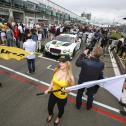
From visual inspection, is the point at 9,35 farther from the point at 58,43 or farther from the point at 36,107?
the point at 36,107

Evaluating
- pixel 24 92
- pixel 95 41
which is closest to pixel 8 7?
pixel 95 41

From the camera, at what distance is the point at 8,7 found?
1548 inches

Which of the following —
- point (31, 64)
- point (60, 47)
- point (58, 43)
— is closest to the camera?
point (31, 64)

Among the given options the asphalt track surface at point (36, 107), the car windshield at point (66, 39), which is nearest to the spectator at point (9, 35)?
the car windshield at point (66, 39)

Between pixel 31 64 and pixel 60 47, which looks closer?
pixel 31 64

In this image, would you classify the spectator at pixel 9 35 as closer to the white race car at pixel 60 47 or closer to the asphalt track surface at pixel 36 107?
the white race car at pixel 60 47

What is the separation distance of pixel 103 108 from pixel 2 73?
4.77m

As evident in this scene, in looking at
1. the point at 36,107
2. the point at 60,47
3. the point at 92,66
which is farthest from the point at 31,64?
the point at 92,66

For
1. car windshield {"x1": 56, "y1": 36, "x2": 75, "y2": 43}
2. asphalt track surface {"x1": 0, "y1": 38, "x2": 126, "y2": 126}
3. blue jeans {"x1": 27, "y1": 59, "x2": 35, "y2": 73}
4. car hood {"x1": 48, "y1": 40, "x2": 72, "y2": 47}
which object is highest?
car windshield {"x1": 56, "y1": 36, "x2": 75, "y2": 43}

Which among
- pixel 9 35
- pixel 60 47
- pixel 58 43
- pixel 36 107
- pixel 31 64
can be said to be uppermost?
pixel 9 35

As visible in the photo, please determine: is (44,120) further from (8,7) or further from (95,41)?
(8,7)

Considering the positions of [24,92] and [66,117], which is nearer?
[66,117]

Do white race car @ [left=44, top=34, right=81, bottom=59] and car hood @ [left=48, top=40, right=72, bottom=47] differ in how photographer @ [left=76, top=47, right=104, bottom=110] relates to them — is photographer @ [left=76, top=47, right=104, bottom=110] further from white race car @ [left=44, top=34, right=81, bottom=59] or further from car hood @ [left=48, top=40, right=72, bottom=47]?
car hood @ [left=48, top=40, right=72, bottom=47]

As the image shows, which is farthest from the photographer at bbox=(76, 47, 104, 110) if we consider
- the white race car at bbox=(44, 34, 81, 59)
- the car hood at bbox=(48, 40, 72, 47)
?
the car hood at bbox=(48, 40, 72, 47)
